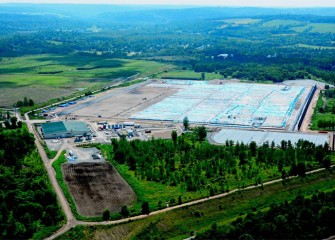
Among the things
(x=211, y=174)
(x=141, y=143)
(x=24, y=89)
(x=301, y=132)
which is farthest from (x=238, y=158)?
(x=24, y=89)

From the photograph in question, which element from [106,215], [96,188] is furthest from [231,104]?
[106,215]

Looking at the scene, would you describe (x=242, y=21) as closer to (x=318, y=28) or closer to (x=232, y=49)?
(x=318, y=28)

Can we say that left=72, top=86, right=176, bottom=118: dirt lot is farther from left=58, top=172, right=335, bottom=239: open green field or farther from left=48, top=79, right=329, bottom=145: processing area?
left=58, top=172, right=335, bottom=239: open green field

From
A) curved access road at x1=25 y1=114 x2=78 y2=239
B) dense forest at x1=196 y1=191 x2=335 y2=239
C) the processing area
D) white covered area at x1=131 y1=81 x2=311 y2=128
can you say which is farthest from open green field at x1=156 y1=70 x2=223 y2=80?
dense forest at x1=196 y1=191 x2=335 y2=239

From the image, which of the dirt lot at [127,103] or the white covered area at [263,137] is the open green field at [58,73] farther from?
the white covered area at [263,137]

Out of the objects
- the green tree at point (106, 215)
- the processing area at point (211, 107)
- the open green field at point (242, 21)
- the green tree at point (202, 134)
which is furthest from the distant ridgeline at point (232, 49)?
the green tree at point (106, 215)

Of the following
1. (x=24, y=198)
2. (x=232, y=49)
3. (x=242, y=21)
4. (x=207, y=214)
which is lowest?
(x=242, y=21)
